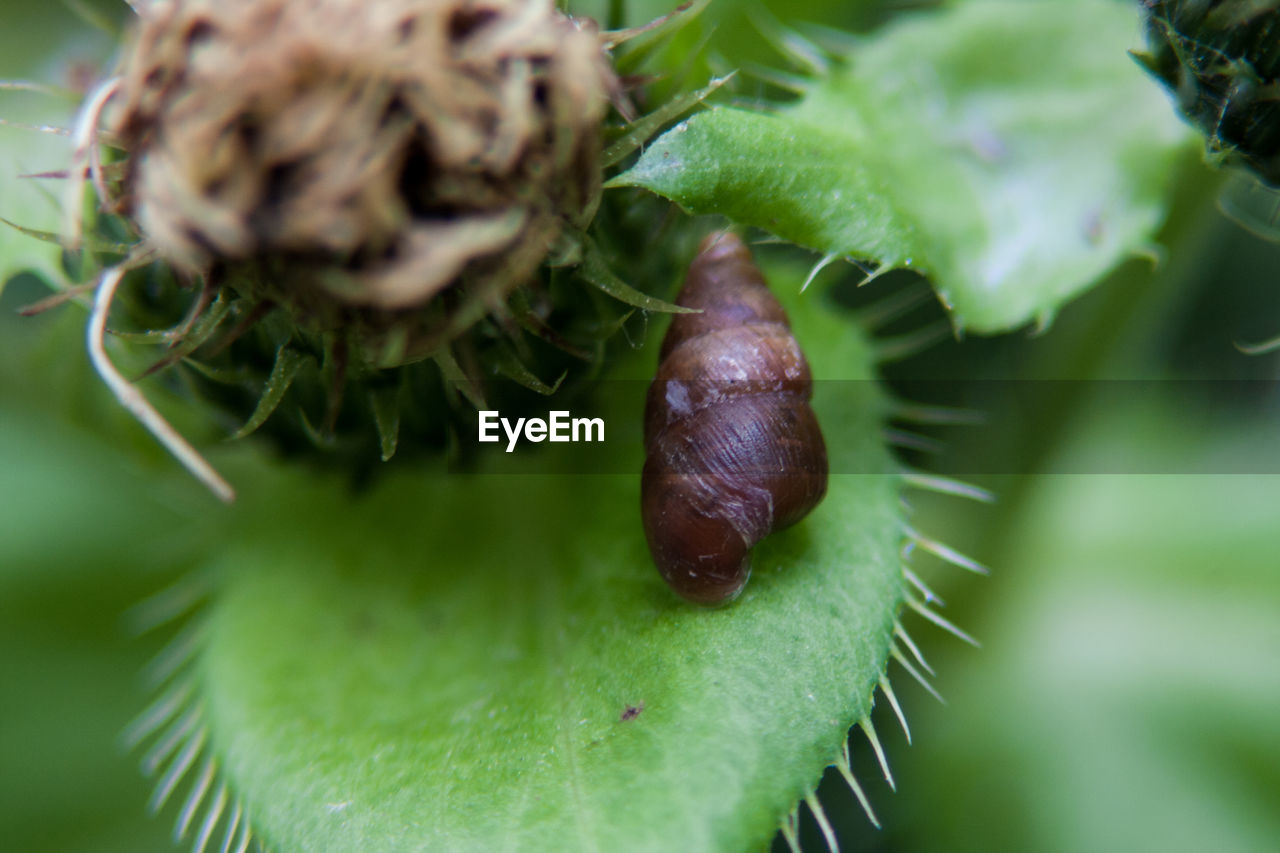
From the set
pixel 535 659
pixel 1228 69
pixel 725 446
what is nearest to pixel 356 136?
pixel 725 446

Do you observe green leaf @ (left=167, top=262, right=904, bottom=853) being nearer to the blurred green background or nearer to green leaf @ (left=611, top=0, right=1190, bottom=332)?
green leaf @ (left=611, top=0, right=1190, bottom=332)

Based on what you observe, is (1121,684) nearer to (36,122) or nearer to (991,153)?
(991,153)

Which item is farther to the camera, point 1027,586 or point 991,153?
point 1027,586

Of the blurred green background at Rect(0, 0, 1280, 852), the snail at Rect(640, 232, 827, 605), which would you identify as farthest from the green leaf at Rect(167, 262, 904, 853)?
the blurred green background at Rect(0, 0, 1280, 852)

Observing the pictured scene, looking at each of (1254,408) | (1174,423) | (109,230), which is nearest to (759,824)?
(109,230)

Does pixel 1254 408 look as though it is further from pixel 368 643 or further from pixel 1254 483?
pixel 368 643

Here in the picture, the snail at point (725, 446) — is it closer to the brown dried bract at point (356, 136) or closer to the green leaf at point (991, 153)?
the green leaf at point (991, 153)
